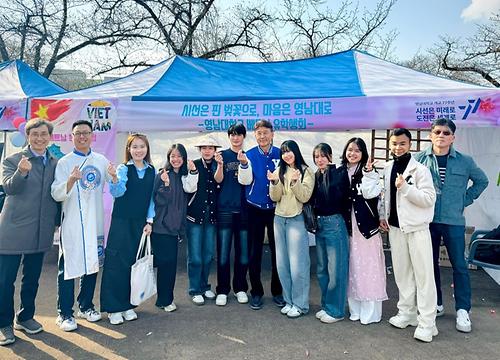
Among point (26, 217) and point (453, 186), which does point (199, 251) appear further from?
point (453, 186)

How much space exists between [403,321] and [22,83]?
633 cm

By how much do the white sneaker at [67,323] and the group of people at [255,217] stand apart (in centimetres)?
1

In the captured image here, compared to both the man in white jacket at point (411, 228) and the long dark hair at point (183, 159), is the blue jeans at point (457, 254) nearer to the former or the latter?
the man in white jacket at point (411, 228)

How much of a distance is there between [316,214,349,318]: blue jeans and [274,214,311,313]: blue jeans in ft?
0.44

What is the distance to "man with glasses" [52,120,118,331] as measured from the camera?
3084 mm

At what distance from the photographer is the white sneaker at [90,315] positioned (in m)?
3.31

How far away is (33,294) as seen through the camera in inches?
123

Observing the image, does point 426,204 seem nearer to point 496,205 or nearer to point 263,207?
point 263,207

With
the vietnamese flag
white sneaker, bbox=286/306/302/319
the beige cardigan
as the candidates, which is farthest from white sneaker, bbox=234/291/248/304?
the vietnamese flag

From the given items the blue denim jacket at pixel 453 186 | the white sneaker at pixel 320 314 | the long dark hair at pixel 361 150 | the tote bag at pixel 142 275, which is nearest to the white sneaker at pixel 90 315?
the tote bag at pixel 142 275

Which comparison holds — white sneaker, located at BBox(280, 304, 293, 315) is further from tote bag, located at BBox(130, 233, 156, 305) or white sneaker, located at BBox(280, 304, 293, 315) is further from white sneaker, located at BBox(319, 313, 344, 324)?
tote bag, located at BBox(130, 233, 156, 305)

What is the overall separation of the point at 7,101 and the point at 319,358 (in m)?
4.66

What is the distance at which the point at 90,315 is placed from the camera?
3.32m

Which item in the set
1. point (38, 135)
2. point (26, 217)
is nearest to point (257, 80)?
point (38, 135)
